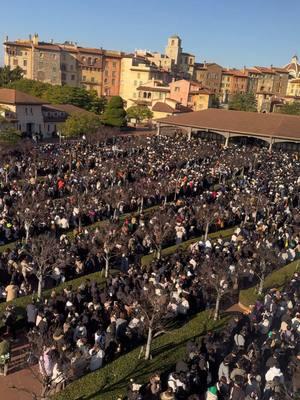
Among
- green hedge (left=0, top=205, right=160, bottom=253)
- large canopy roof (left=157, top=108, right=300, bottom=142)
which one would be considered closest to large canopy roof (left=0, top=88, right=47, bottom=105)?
large canopy roof (left=157, top=108, right=300, bottom=142)

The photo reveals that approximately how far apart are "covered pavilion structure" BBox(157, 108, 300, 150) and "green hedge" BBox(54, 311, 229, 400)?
36.6 m

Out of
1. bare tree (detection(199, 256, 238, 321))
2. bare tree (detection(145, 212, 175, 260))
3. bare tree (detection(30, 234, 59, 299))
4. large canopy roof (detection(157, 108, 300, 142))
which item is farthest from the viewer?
large canopy roof (detection(157, 108, 300, 142))

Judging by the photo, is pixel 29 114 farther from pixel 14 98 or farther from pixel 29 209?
pixel 29 209

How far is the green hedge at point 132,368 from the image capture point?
10.8 m

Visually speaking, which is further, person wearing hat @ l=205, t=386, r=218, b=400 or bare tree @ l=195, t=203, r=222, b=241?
bare tree @ l=195, t=203, r=222, b=241

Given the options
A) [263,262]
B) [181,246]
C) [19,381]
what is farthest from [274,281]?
[19,381]

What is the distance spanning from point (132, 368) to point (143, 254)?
7800mm

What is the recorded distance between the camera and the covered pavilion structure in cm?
4775

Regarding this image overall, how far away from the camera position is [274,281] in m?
18.0

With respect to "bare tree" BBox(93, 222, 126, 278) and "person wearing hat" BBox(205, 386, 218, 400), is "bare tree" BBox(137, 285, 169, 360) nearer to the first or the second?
"person wearing hat" BBox(205, 386, 218, 400)

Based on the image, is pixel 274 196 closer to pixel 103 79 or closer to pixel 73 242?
pixel 73 242

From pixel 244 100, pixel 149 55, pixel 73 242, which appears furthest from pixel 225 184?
pixel 149 55

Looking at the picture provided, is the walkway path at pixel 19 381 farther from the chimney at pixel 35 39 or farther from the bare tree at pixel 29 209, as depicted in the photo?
the chimney at pixel 35 39

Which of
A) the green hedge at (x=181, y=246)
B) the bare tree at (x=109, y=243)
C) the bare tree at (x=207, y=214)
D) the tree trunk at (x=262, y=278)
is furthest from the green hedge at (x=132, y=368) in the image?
the bare tree at (x=207, y=214)
